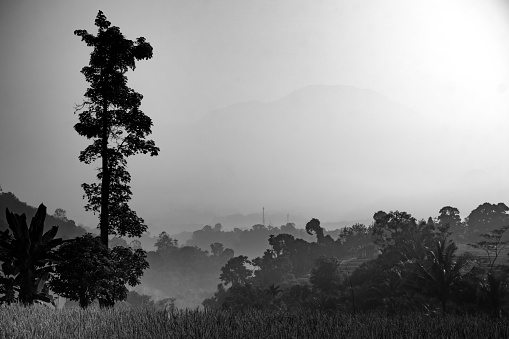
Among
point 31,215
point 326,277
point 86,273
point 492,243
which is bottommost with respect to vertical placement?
point 326,277

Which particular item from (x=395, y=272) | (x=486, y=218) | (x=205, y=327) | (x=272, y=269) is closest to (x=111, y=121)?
(x=205, y=327)

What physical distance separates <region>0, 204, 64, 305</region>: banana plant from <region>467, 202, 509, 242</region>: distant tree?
3781 inches

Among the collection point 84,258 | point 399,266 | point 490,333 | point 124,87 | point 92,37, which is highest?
point 92,37

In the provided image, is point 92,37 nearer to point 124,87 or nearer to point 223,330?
point 124,87

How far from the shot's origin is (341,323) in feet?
26.5

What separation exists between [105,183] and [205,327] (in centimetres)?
990

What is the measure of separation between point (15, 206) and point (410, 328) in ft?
508

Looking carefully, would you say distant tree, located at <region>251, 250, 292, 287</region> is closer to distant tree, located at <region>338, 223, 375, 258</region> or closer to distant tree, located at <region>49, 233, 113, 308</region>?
distant tree, located at <region>338, 223, 375, 258</region>

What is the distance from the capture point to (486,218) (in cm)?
9362

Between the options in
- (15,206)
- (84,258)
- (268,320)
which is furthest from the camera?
(15,206)

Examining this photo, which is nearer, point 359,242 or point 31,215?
point 359,242

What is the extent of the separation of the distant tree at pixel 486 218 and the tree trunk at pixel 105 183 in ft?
308

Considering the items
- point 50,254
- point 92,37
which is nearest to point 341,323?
point 50,254

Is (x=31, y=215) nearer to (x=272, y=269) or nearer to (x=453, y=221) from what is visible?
(x=272, y=269)
